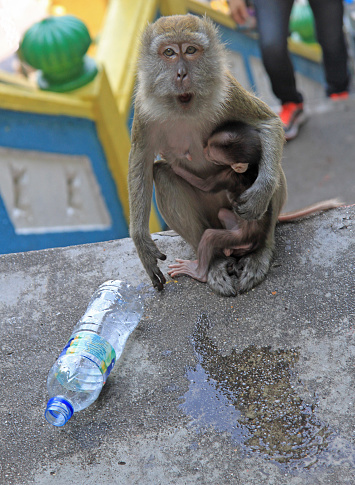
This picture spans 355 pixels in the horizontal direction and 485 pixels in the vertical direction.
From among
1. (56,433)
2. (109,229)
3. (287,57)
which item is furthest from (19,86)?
(56,433)

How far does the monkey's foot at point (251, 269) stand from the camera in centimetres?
258

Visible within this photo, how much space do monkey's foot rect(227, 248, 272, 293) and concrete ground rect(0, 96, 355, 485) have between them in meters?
0.05

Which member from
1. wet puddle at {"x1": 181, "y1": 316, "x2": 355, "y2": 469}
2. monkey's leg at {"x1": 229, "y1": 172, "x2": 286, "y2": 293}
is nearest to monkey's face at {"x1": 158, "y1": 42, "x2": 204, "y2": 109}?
monkey's leg at {"x1": 229, "y1": 172, "x2": 286, "y2": 293}

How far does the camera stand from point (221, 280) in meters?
2.61

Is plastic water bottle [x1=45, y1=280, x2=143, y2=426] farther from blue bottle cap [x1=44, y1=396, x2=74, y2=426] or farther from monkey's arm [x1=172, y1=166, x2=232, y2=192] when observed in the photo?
monkey's arm [x1=172, y1=166, x2=232, y2=192]

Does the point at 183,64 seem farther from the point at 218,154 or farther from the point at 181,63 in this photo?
the point at 218,154

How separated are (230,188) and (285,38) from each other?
297cm

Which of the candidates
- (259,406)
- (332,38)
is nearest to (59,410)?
(259,406)

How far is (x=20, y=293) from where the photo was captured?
2.80 metres

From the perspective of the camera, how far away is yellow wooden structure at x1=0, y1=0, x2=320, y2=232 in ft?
15.0

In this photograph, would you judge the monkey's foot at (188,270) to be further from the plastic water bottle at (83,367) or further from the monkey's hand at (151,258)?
the plastic water bottle at (83,367)

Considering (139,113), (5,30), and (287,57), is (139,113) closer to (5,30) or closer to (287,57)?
(287,57)

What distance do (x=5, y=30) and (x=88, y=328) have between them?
6425 mm

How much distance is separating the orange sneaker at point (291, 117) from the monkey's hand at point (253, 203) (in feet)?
11.6
